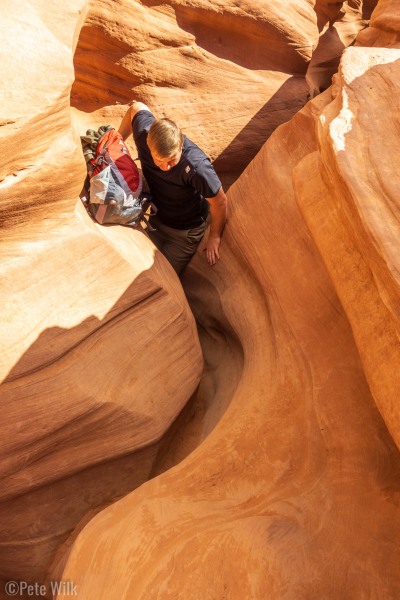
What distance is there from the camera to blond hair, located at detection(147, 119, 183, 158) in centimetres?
321

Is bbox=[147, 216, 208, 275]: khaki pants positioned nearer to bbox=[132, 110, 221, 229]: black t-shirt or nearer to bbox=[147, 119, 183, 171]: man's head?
bbox=[132, 110, 221, 229]: black t-shirt

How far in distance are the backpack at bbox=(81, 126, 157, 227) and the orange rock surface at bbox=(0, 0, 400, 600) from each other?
0.15m

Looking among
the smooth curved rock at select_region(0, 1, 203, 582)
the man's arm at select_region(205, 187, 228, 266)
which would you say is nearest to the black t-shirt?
the man's arm at select_region(205, 187, 228, 266)

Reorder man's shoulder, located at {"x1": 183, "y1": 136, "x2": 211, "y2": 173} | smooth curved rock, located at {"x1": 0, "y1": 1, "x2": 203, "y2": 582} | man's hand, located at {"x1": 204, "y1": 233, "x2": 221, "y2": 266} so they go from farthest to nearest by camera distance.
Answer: man's hand, located at {"x1": 204, "y1": 233, "x2": 221, "y2": 266}
man's shoulder, located at {"x1": 183, "y1": 136, "x2": 211, "y2": 173}
smooth curved rock, located at {"x1": 0, "y1": 1, "x2": 203, "y2": 582}

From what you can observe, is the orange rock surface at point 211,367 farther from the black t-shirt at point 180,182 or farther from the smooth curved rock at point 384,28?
the black t-shirt at point 180,182

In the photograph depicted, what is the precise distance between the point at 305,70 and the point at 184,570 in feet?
14.7

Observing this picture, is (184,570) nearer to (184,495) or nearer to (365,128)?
(184,495)

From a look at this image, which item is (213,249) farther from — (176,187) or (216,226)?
(176,187)

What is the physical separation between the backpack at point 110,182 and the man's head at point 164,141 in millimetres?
256

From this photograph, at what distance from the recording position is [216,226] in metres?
3.93

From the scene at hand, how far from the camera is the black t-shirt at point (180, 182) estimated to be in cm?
349

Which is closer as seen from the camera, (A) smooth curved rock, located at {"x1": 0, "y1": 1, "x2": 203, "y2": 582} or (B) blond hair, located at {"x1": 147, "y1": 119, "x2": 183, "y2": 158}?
(A) smooth curved rock, located at {"x1": 0, "y1": 1, "x2": 203, "y2": 582}

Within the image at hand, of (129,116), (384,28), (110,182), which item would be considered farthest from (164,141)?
(384,28)

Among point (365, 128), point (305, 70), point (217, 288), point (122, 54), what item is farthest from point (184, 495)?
point (305, 70)
